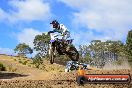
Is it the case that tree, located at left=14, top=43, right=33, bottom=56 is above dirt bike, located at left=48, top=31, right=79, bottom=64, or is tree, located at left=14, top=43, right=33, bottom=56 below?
above

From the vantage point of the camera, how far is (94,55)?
97125 millimetres

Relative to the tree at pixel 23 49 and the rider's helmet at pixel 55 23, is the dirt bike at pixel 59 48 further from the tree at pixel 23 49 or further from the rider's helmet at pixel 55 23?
the tree at pixel 23 49

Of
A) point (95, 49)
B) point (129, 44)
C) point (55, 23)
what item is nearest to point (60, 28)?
point (55, 23)

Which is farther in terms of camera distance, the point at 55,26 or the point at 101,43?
the point at 101,43

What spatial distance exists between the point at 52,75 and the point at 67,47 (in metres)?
4.90

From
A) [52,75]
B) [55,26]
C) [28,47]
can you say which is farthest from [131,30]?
[55,26]

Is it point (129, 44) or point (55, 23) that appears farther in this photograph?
point (129, 44)

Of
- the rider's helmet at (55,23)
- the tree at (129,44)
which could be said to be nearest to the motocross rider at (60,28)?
the rider's helmet at (55,23)

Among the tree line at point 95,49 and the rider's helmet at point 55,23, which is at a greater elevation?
the tree line at point 95,49

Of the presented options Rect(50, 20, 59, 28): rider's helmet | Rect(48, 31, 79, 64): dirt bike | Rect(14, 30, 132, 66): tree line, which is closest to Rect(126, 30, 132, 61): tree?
Rect(14, 30, 132, 66): tree line

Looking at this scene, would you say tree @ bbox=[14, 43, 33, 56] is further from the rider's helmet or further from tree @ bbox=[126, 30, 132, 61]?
the rider's helmet

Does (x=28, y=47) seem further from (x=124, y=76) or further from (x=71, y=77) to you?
(x=124, y=76)

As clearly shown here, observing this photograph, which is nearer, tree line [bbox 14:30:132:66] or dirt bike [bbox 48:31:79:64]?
dirt bike [bbox 48:31:79:64]

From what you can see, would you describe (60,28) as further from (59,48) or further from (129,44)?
(129,44)
